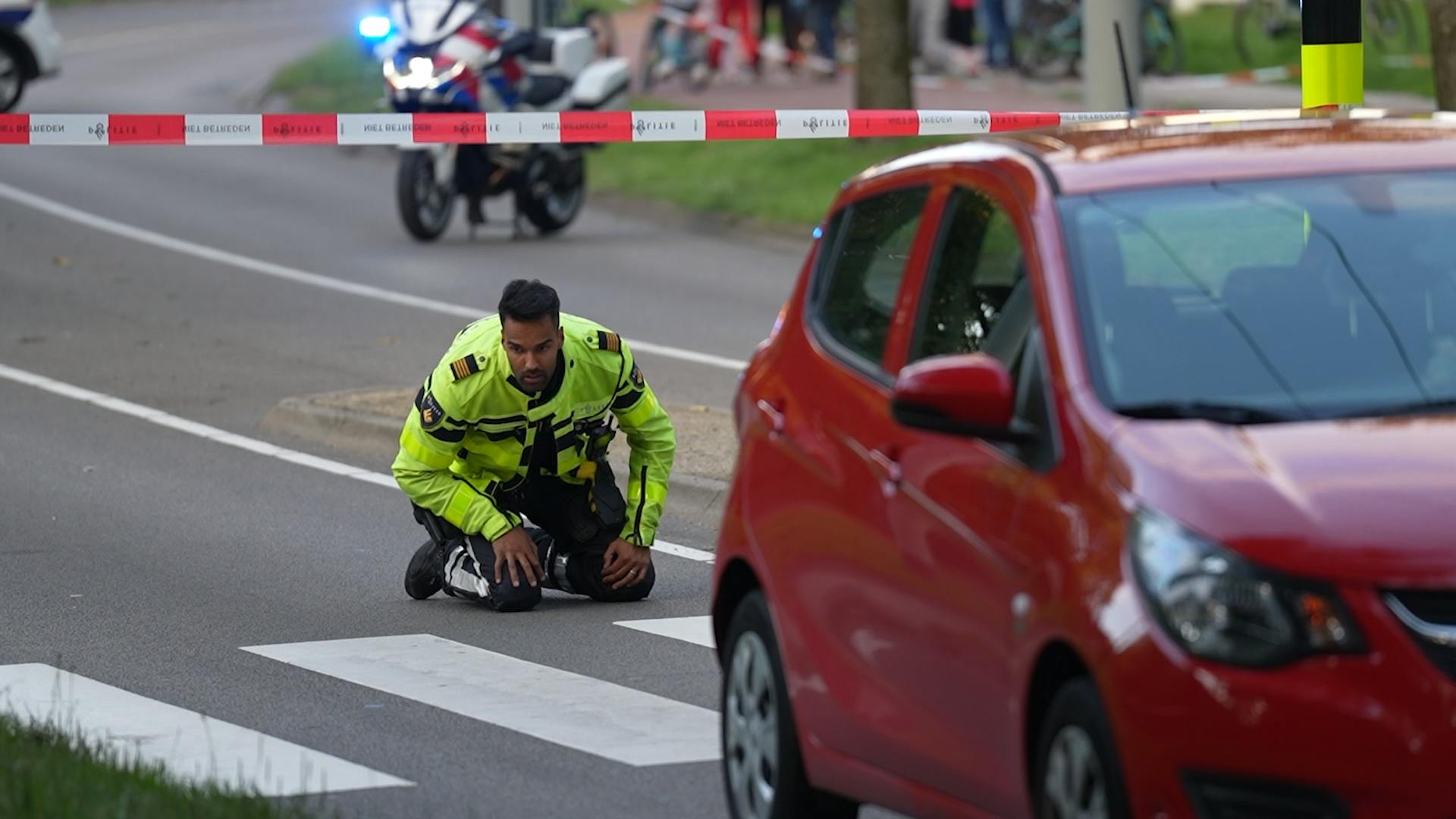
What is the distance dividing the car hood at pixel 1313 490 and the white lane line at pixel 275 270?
10976 mm

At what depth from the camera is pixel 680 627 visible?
31.1 feet

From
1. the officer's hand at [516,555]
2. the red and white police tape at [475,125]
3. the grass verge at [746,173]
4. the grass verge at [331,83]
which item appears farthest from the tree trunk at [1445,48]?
the grass verge at [331,83]

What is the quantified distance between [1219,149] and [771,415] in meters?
1.19

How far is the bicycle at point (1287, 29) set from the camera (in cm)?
3378

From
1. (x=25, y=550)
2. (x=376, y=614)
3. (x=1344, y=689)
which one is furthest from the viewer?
(x=25, y=550)

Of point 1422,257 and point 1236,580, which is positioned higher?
point 1422,257

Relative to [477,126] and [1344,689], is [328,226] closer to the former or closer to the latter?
[477,126]

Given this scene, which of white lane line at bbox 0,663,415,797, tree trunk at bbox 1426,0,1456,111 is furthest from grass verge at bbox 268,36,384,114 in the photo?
white lane line at bbox 0,663,415,797

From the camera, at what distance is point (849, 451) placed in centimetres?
595

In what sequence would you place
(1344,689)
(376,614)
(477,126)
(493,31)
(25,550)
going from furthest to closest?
1. (493,31)
2. (477,126)
3. (25,550)
4. (376,614)
5. (1344,689)

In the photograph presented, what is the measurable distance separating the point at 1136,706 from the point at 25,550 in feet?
24.1

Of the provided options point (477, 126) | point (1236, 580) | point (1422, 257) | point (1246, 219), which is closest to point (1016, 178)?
point (1246, 219)

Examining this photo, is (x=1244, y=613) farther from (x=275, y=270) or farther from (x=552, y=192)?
(x=552, y=192)

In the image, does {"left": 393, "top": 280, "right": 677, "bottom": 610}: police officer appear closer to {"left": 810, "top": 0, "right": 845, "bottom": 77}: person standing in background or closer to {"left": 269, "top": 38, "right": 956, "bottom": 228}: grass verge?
{"left": 269, "top": 38, "right": 956, "bottom": 228}: grass verge
